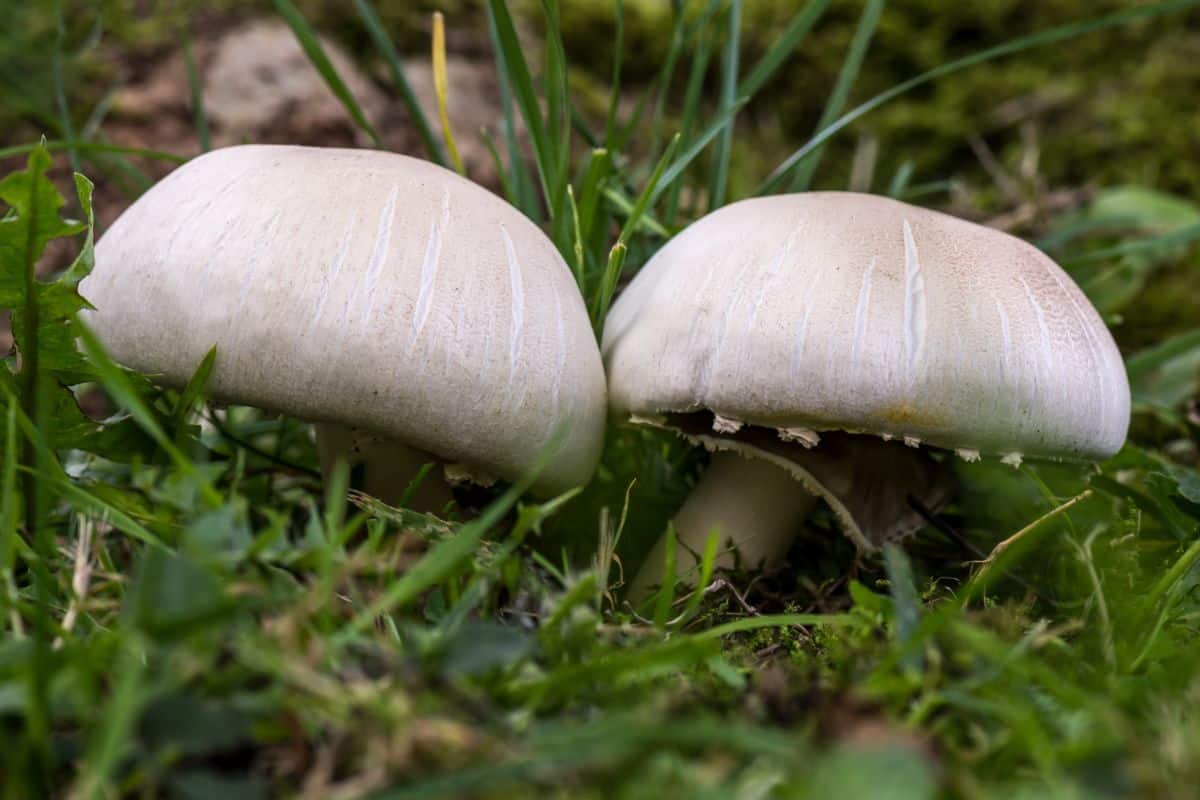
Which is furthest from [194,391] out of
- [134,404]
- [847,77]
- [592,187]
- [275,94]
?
[275,94]

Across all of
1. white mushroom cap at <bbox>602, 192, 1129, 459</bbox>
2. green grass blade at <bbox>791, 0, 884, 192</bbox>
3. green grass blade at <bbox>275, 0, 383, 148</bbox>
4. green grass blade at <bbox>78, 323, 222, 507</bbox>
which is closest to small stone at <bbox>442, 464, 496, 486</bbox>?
white mushroom cap at <bbox>602, 192, 1129, 459</bbox>

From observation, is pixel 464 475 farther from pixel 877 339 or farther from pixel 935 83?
pixel 935 83

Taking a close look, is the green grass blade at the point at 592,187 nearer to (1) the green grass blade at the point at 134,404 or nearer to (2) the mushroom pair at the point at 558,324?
(2) the mushroom pair at the point at 558,324

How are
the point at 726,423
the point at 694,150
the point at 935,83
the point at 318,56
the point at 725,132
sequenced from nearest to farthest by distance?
the point at 726,423 < the point at 694,150 < the point at 318,56 < the point at 725,132 < the point at 935,83

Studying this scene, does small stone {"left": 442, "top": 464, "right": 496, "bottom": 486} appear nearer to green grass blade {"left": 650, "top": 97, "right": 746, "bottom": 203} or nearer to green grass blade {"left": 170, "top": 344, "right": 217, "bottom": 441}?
green grass blade {"left": 170, "top": 344, "right": 217, "bottom": 441}

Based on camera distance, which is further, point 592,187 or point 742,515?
point 592,187

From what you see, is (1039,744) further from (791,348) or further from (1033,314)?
(1033,314)

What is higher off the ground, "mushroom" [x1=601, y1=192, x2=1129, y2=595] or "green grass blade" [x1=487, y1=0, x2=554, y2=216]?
"green grass blade" [x1=487, y1=0, x2=554, y2=216]
